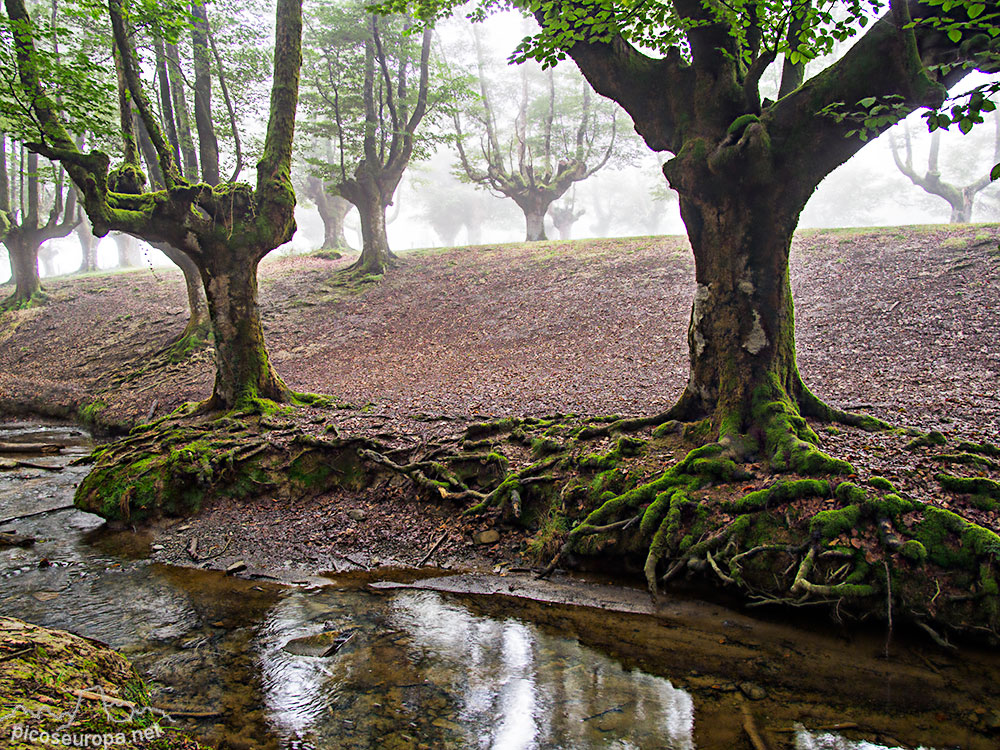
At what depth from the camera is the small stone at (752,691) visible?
3.56 meters

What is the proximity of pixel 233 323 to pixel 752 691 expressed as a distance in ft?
29.5

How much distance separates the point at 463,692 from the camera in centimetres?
376

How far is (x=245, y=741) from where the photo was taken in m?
3.20

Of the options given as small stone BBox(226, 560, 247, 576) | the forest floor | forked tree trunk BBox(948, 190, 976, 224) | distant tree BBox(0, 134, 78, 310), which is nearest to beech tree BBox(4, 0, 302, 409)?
the forest floor

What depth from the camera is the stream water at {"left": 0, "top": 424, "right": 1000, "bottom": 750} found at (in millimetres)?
3295

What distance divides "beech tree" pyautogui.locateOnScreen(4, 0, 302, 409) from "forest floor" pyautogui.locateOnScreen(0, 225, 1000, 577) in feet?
5.50

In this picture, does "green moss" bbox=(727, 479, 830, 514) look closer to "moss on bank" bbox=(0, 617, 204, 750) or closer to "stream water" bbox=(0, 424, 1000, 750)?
"stream water" bbox=(0, 424, 1000, 750)

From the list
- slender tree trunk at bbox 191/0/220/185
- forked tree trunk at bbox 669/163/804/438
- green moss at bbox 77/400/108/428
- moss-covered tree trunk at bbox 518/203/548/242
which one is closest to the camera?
forked tree trunk at bbox 669/163/804/438

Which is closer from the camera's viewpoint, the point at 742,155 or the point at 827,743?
the point at 827,743

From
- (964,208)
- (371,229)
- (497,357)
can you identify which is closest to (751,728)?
(497,357)

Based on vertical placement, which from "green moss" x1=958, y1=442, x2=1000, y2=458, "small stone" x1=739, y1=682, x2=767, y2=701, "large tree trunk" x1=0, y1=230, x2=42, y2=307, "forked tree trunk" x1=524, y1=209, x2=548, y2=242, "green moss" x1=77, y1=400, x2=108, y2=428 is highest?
"forked tree trunk" x1=524, y1=209, x2=548, y2=242

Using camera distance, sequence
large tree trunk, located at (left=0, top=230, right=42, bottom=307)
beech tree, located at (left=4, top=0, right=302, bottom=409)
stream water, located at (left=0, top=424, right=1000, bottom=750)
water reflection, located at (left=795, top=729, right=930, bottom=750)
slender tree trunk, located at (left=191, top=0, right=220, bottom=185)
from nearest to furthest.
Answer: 1. water reflection, located at (left=795, top=729, right=930, bottom=750)
2. stream water, located at (left=0, top=424, right=1000, bottom=750)
3. beech tree, located at (left=4, top=0, right=302, bottom=409)
4. slender tree trunk, located at (left=191, top=0, right=220, bottom=185)
5. large tree trunk, located at (left=0, top=230, right=42, bottom=307)

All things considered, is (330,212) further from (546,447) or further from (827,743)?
(827,743)

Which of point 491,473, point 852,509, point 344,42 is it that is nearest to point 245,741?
point 491,473
